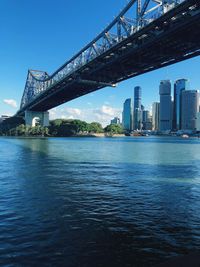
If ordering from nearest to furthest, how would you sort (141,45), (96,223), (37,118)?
(96,223) < (141,45) < (37,118)

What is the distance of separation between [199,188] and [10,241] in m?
12.1

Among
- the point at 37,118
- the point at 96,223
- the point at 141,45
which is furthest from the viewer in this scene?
the point at 37,118

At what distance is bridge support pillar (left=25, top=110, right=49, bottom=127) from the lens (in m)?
138

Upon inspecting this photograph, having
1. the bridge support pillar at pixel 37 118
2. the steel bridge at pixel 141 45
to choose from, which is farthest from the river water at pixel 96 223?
the bridge support pillar at pixel 37 118

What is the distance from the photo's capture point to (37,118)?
141 metres

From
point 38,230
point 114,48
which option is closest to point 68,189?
point 38,230

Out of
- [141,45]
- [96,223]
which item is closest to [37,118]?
[141,45]

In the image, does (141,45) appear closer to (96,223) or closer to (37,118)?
(96,223)

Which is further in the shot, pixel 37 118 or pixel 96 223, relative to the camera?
pixel 37 118

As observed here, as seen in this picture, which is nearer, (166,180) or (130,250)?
(130,250)

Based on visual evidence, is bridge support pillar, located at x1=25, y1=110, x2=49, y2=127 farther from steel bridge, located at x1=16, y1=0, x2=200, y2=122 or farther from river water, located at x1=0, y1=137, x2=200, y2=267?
river water, located at x1=0, y1=137, x2=200, y2=267

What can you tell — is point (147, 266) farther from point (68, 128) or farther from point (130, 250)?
point (68, 128)

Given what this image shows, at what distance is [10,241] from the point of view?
8461mm

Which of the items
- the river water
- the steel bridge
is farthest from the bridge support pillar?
the river water
